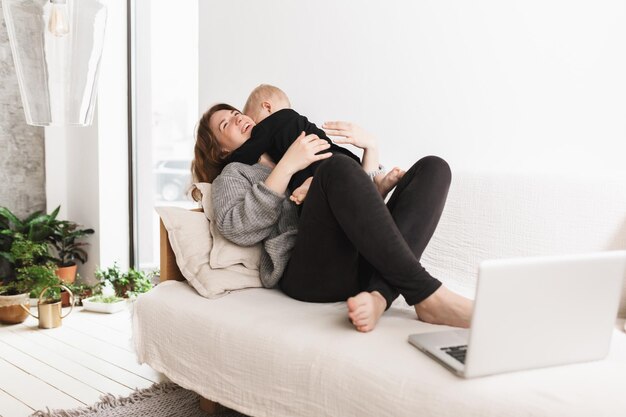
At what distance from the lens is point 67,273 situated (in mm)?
3248

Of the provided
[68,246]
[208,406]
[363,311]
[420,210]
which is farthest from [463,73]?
[68,246]

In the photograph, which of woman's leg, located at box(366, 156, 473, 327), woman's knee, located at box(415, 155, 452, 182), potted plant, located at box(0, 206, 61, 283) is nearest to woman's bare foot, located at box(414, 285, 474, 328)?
woman's leg, located at box(366, 156, 473, 327)

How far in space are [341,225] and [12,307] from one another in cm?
202

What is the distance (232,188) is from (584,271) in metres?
1.01

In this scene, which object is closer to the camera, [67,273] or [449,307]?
[449,307]

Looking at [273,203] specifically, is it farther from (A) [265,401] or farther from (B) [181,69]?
(B) [181,69]

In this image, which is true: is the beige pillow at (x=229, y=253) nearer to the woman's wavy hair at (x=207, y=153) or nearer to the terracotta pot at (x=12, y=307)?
the woman's wavy hair at (x=207, y=153)

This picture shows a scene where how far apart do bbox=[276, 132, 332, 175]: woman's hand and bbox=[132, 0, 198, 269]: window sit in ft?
5.52

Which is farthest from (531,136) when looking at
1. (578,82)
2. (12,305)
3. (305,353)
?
(12,305)

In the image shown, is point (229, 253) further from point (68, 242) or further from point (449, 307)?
point (68, 242)

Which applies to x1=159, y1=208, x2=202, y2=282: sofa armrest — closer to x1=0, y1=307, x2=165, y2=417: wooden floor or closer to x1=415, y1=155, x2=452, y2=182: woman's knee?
x1=0, y1=307, x2=165, y2=417: wooden floor

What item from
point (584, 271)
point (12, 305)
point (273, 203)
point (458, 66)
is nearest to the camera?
point (584, 271)

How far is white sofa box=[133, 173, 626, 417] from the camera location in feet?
3.42

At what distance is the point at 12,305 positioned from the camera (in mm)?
2717
